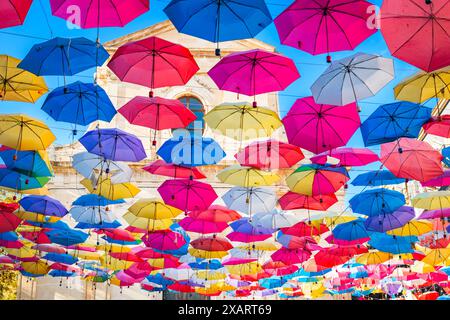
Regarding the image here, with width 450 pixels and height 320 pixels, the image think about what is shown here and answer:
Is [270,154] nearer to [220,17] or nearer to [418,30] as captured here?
[220,17]

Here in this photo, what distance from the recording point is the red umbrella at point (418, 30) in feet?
18.4

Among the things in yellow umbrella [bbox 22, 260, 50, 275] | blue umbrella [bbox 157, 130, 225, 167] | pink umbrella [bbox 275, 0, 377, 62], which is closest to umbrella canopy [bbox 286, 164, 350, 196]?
blue umbrella [bbox 157, 130, 225, 167]

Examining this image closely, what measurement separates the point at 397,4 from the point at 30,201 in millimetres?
9430

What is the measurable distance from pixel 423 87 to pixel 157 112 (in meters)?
4.55

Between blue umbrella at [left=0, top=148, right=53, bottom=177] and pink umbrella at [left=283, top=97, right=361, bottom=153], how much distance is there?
5.43 m

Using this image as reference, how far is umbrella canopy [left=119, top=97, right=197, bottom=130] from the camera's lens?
8.21 m

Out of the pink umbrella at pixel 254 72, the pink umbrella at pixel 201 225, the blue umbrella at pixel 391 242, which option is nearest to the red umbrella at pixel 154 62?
the pink umbrella at pixel 254 72

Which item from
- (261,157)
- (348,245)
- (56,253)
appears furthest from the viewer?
(56,253)

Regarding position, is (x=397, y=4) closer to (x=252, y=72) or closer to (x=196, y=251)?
(x=252, y=72)

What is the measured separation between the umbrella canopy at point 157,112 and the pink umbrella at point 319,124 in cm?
188

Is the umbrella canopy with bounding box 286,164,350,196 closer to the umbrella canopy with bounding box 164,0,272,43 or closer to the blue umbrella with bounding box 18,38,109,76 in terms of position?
the umbrella canopy with bounding box 164,0,272,43

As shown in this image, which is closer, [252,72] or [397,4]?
[397,4]

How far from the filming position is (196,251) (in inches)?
556

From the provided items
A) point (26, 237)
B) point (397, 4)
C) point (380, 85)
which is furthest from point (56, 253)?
point (397, 4)
